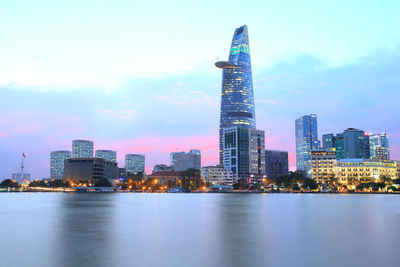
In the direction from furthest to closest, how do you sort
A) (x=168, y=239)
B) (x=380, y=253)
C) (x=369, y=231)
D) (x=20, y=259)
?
(x=369, y=231)
(x=168, y=239)
(x=380, y=253)
(x=20, y=259)

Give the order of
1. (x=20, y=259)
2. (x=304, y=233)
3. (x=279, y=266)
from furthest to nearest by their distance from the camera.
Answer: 1. (x=304, y=233)
2. (x=20, y=259)
3. (x=279, y=266)

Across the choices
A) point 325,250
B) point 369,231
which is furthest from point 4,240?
point 369,231

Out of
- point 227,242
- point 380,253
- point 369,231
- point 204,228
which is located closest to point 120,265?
point 227,242

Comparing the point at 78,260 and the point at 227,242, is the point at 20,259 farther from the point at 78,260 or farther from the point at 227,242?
the point at 227,242

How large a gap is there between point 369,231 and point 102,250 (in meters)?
32.0

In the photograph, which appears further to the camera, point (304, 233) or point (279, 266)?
point (304, 233)

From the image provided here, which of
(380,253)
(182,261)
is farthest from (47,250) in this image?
(380,253)

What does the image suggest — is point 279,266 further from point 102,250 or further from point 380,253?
point 102,250

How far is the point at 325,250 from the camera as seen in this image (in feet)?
104

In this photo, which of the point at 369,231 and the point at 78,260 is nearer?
the point at 78,260

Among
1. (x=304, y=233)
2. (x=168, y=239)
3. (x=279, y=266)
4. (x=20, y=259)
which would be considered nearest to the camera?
(x=279, y=266)

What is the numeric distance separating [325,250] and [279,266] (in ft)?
26.6

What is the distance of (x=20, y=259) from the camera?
27.9 m

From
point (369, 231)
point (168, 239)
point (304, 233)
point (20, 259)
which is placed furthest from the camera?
point (369, 231)
